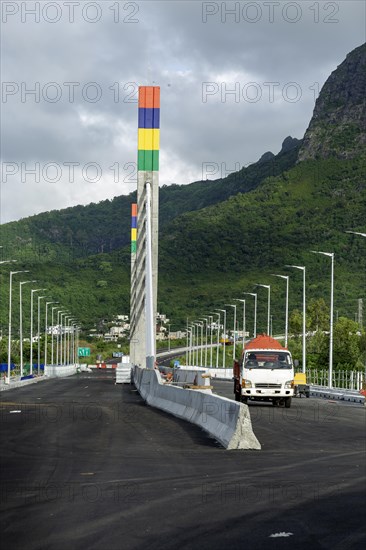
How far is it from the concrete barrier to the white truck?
3330 millimetres

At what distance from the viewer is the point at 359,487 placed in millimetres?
14641

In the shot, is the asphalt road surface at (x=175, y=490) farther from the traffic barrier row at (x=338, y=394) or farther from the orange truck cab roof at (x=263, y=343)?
the traffic barrier row at (x=338, y=394)

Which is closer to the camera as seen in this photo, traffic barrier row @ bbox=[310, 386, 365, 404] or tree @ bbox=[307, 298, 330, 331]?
traffic barrier row @ bbox=[310, 386, 365, 404]

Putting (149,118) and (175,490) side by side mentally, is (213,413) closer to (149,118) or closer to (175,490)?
(175,490)

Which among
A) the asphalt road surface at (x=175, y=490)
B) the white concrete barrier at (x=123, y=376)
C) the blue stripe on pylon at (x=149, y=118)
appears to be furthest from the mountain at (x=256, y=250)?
the asphalt road surface at (x=175, y=490)

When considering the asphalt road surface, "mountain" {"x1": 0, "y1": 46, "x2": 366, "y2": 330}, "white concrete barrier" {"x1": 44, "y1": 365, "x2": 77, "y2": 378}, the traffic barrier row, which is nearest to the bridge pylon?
the traffic barrier row

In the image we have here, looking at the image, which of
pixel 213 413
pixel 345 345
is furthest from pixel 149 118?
pixel 213 413

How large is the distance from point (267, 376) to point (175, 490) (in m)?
25.8

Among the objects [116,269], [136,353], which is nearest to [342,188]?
[116,269]

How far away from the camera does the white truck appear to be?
128 feet

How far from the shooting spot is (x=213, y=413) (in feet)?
78.4

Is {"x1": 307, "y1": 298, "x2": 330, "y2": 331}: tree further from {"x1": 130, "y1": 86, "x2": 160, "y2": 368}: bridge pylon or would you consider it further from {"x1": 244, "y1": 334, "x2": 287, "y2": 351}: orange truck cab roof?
{"x1": 244, "y1": 334, "x2": 287, "y2": 351}: orange truck cab roof

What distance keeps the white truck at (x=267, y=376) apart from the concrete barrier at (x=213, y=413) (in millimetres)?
3330

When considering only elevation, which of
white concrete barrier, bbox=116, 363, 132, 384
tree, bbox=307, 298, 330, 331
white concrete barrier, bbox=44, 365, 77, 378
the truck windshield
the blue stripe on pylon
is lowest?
white concrete barrier, bbox=44, 365, 77, 378
